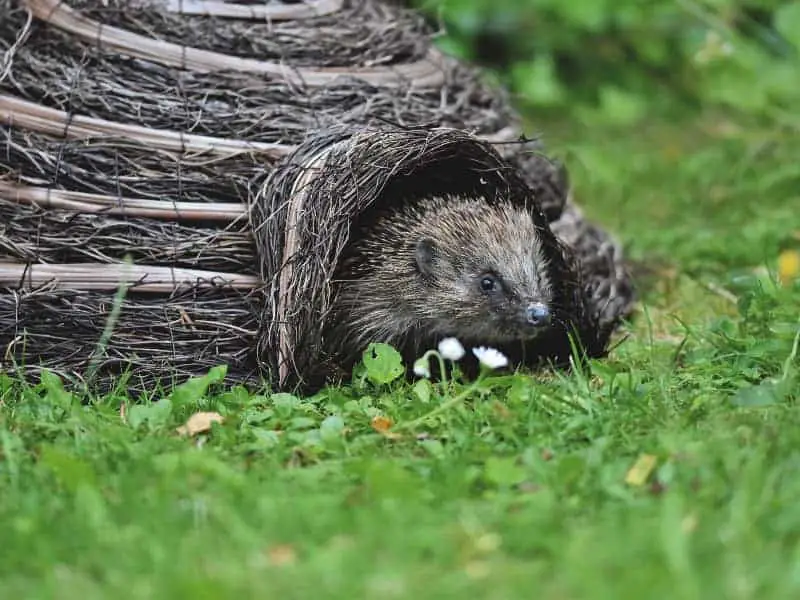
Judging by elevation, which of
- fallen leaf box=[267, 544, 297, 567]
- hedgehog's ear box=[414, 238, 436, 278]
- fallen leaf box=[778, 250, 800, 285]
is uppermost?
fallen leaf box=[267, 544, 297, 567]

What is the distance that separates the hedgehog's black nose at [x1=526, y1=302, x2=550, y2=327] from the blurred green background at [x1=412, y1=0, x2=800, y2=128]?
14.6ft

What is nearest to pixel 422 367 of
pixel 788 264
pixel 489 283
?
pixel 489 283

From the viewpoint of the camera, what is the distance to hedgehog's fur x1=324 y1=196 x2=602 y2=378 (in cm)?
550

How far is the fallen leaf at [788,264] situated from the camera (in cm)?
671

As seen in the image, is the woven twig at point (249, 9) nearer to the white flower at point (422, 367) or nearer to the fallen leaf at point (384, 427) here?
the white flower at point (422, 367)

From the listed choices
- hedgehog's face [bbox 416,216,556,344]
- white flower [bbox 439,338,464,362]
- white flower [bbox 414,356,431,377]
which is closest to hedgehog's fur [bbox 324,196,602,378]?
hedgehog's face [bbox 416,216,556,344]

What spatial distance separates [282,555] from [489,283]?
2.56 meters

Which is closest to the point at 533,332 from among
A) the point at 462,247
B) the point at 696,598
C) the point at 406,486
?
the point at 462,247

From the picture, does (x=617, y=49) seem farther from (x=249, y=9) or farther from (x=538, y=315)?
(x=538, y=315)

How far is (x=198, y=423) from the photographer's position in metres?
4.48

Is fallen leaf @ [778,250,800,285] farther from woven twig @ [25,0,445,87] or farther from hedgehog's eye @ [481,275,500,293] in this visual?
woven twig @ [25,0,445,87]

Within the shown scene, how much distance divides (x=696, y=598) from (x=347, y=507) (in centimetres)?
106

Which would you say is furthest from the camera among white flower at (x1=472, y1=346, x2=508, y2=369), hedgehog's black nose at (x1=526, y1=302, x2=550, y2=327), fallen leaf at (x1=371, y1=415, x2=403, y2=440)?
hedgehog's black nose at (x1=526, y1=302, x2=550, y2=327)

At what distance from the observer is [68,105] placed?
5.38 m
